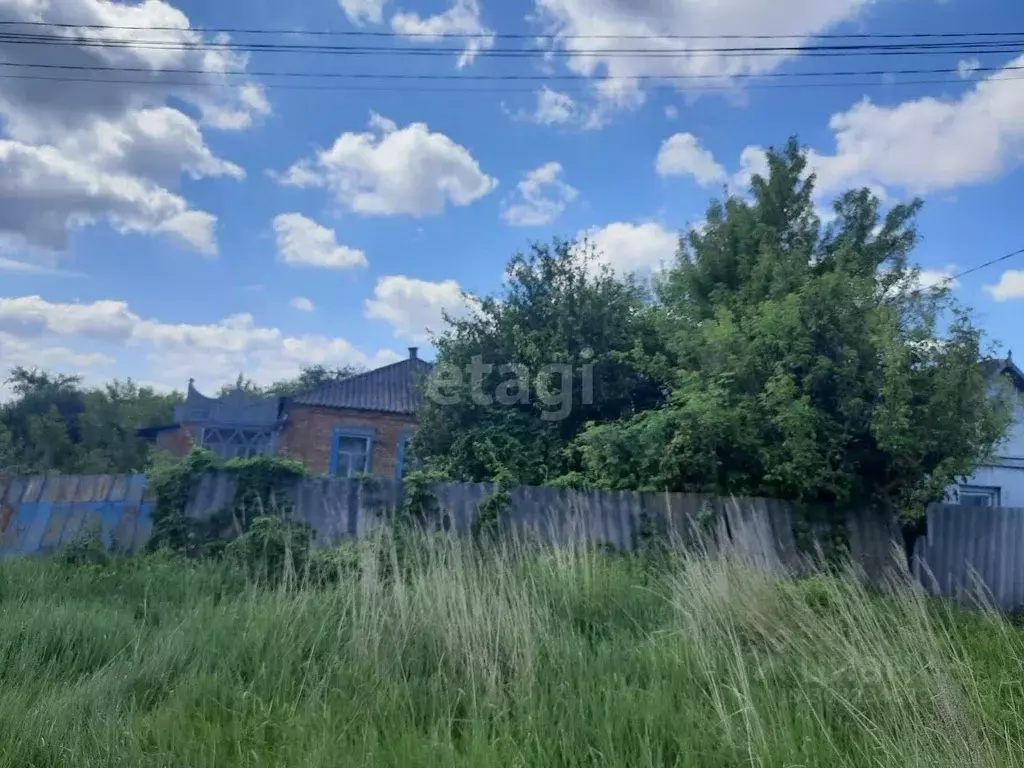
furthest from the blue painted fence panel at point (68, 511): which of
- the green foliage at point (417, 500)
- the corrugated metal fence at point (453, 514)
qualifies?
the green foliage at point (417, 500)

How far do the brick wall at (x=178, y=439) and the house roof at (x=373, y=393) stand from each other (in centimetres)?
297

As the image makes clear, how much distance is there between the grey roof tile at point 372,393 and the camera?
21.0 metres

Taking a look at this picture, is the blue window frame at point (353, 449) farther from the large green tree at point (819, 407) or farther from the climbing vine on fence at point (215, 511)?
the climbing vine on fence at point (215, 511)

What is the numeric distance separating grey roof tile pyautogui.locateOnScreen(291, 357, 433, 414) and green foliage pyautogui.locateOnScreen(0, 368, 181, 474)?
10112 millimetres

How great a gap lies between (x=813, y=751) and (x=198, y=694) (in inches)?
124

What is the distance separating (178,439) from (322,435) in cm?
526

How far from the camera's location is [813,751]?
3.17 meters

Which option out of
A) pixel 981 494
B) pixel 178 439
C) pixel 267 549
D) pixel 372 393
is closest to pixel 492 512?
pixel 267 549

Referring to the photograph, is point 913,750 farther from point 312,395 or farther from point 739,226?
point 312,395

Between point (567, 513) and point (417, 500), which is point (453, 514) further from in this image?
point (567, 513)

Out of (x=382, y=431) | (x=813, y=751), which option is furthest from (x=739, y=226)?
(x=382, y=431)

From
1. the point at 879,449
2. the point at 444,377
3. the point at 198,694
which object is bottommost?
the point at 198,694

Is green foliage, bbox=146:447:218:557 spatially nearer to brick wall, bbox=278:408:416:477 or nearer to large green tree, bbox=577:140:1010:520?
large green tree, bbox=577:140:1010:520

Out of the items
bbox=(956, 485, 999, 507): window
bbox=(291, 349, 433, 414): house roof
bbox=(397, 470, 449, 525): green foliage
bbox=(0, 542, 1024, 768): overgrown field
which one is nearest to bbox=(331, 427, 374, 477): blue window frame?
bbox=(291, 349, 433, 414): house roof
